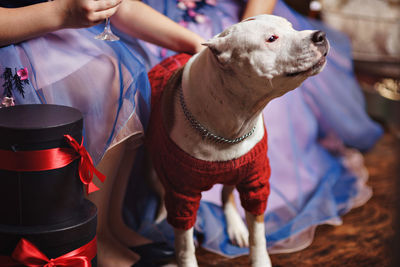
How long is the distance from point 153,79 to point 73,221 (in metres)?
0.36

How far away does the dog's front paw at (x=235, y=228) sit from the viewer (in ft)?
3.58

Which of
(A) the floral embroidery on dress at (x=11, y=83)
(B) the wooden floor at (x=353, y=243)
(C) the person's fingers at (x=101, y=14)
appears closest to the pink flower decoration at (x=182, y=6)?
(C) the person's fingers at (x=101, y=14)

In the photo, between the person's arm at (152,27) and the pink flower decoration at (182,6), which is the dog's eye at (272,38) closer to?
the person's arm at (152,27)

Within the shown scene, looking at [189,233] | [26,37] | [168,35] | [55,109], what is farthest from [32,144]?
[168,35]

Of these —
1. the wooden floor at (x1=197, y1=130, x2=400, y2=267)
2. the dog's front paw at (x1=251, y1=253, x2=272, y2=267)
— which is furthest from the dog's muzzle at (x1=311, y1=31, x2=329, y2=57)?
the dog's front paw at (x1=251, y1=253, x2=272, y2=267)

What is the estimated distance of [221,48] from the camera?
0.75 metres

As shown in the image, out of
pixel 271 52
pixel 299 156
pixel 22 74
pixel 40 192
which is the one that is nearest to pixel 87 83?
pixel 22 74

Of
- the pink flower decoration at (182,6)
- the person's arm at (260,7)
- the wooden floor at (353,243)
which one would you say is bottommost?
the wooden floor at (353,243)

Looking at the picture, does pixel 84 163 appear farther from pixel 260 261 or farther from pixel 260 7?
pixel 260 7

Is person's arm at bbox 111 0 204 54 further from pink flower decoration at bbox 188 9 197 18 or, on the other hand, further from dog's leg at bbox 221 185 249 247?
dog's leg at bbox 221 185 249 247

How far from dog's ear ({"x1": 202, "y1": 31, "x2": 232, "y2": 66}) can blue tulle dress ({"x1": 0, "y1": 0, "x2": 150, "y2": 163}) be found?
0.21 meters

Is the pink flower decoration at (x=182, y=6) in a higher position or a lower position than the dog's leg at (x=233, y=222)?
higher

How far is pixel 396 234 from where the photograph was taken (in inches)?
18.3

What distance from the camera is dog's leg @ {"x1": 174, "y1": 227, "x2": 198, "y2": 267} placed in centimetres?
90
